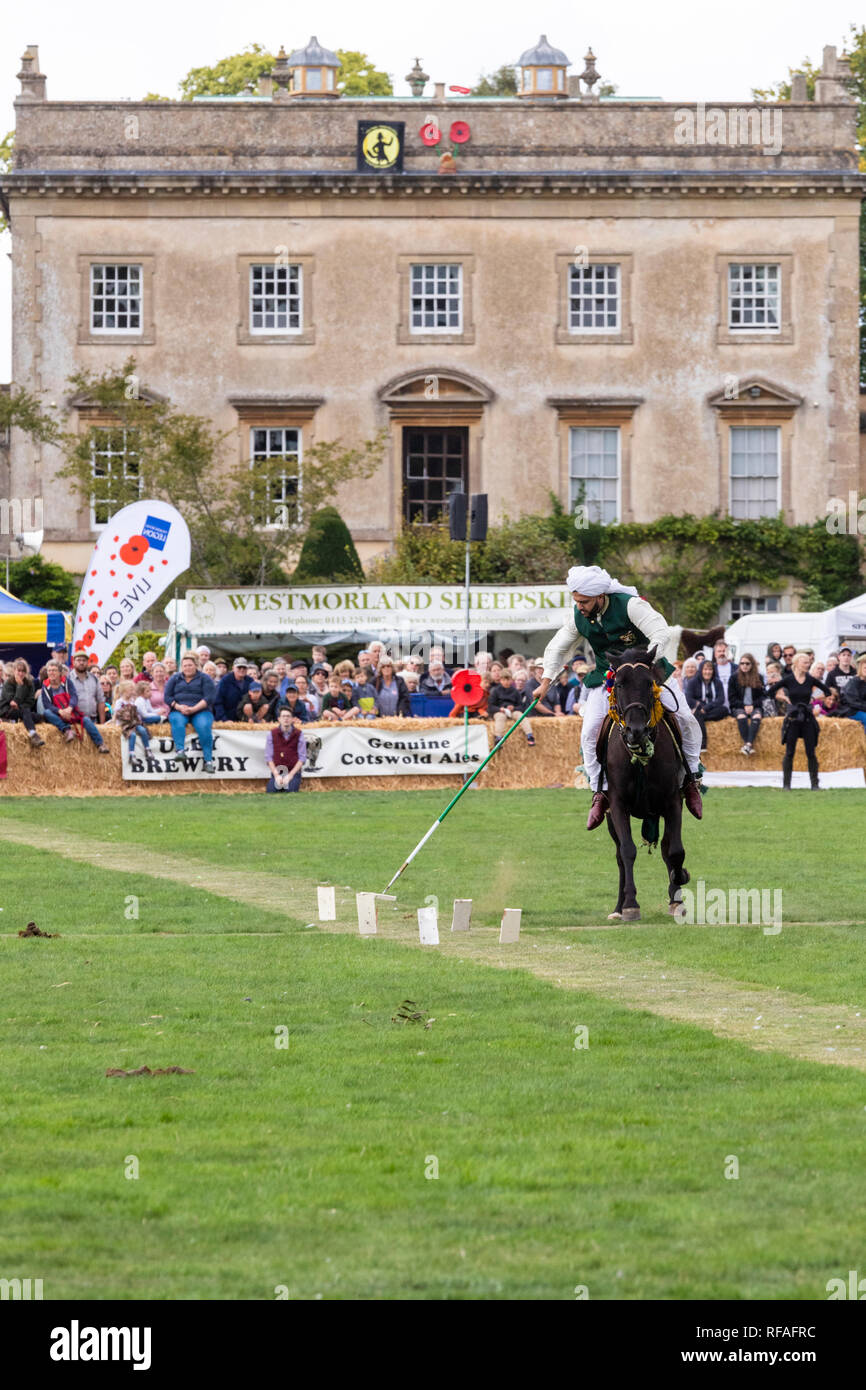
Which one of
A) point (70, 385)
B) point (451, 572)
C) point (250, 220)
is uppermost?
point (250, 220)

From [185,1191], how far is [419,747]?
25623 millimetres

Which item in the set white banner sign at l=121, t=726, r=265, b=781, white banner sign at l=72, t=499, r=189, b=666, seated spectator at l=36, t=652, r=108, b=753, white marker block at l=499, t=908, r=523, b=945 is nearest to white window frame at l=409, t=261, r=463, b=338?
white banner sign at l=72, t=499, r=189, b=666

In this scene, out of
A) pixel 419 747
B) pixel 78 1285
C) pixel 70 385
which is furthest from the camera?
pixel 70 385

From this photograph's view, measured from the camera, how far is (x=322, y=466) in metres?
48.6

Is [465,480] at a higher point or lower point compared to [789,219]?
lower

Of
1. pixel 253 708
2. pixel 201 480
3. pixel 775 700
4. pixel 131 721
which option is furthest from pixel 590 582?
pixel 201 480

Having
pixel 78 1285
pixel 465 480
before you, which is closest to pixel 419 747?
pixel 465 480

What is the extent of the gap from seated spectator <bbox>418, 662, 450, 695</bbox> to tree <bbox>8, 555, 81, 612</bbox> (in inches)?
728

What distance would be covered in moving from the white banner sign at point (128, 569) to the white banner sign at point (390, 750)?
3592 millimetres

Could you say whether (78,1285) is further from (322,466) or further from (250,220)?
(250,220)

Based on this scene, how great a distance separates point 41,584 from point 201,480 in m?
6.53

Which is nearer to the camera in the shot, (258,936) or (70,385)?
(258,936)

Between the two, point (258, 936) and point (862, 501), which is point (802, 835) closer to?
point (258, 936)
